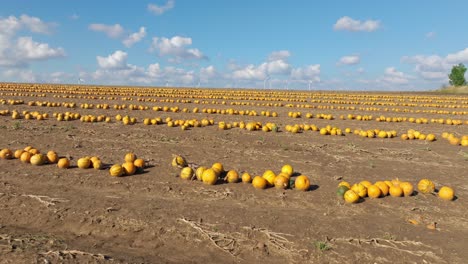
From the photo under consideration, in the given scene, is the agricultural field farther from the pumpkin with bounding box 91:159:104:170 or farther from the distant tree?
the distant tree

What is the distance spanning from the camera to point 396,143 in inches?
636

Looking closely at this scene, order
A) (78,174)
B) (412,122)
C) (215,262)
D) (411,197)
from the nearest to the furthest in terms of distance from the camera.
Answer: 1. (215,262)
2. (411,197)
3. (78,174)
4. (412,122)

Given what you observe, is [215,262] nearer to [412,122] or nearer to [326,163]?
[326,163]

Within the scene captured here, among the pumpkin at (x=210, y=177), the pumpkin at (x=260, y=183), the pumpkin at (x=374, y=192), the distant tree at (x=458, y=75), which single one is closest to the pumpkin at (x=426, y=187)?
the pumpkin at (x=374, y=192)

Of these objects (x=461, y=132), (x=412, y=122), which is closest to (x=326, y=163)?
→ (x=461, y=132)

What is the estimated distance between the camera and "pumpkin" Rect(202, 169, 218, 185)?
912cm

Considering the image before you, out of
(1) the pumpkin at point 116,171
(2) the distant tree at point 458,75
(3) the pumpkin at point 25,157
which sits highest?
(2) the distant tree at point 458,75

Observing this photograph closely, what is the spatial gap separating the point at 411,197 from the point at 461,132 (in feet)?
45.7

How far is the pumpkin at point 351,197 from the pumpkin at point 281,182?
1.36 meters

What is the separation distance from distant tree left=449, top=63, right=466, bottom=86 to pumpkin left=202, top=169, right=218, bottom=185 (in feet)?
383

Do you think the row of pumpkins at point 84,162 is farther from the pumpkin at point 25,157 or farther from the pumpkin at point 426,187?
the pumpkin at point 426,187

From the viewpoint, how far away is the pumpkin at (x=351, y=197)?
8.18m

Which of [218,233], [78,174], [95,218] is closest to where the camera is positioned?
[218,233]

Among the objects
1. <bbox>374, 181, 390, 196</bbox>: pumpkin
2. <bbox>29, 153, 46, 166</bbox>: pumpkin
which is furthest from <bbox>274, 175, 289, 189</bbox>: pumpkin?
<bbox>29, 153, 46, 166</bbox>: pumpkin
